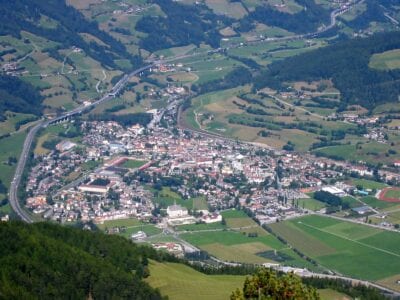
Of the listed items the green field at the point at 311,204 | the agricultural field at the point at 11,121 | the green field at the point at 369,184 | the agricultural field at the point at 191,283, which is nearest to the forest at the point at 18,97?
the agricultural field at the point at 11,121

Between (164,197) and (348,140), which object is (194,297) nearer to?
(164,197)

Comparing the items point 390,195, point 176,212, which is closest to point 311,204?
point 390,195

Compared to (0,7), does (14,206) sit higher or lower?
lower

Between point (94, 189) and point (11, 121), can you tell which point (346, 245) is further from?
point (11, 121)

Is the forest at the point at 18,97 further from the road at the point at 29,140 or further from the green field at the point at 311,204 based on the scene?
the green field at the point at 311,204

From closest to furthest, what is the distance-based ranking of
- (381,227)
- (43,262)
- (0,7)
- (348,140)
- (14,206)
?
(43,262) → (381,227) → (14,206) → (348,140) → (0,7)

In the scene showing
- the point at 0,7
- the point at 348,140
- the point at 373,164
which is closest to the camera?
the point at 373,164

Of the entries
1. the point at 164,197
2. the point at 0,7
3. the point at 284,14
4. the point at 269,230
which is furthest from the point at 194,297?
the point at 284,14

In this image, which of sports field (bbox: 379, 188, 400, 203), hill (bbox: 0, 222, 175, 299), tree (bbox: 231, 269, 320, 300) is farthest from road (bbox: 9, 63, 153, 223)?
tree (bbox: 231, 269, 320, 300)
